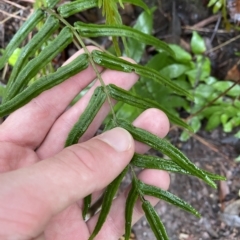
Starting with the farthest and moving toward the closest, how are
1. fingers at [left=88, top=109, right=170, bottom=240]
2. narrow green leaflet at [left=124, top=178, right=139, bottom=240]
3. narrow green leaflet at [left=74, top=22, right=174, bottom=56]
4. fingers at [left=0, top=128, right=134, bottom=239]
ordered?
fingers at [left=88, top=109, right=170, bottom=240], narrow green leaflet at [left=74, top=22, right=174, bottom=56], narrow green leaflet at [left=124, top=178, right=139, bottom=240], fingers at [left=0, top=128, right=134, bottom=239]

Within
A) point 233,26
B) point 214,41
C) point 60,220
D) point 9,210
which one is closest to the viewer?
point 9,210

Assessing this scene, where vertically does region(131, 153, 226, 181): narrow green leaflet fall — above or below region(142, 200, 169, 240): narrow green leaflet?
above

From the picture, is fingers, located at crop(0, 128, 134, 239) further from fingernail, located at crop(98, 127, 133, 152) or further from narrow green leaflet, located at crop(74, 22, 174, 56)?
narrow green leaflet, located at crop(74, 22, 174, 56)

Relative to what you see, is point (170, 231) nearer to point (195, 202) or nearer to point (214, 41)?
point (195, 202)

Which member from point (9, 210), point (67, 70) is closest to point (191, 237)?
point (67, 70)

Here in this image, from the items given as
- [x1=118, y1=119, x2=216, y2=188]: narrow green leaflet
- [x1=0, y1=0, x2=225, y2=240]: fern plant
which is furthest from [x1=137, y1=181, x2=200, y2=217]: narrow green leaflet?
[x1=118, y1=119, x2=216, y2=188]: narrow green leaflet

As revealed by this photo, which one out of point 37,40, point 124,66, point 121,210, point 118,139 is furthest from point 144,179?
point 37,40

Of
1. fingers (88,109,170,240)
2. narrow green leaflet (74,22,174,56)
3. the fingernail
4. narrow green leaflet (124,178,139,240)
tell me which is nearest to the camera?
the fingernail

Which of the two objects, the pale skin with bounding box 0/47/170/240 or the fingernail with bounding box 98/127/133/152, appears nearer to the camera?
the pale skin with bounding box 0/47/170/240

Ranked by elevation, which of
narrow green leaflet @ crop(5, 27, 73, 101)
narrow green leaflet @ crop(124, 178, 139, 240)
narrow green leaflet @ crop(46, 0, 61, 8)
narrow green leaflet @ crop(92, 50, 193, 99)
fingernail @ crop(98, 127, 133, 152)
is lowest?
narrow green leaflet @ crop(124, 178, 139, 240)
